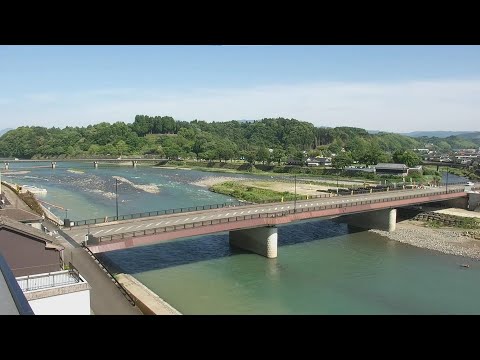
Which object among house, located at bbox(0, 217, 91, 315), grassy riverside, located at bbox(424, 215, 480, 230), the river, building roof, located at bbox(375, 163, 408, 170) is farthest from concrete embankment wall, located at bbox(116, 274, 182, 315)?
building roof, located at bbox(375, 163, 408, 170)

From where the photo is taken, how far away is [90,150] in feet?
468

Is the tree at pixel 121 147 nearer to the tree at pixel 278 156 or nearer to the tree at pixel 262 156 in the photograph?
the tree at pixel 262 156

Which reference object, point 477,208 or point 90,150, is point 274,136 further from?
point 477,208

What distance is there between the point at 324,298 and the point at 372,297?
113 inches

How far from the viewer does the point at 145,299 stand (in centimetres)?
2175

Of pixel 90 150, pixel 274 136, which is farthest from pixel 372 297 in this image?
pixel 274 136

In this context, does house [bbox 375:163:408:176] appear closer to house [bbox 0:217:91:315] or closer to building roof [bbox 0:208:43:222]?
building roof [bbox 0:208:43:222]

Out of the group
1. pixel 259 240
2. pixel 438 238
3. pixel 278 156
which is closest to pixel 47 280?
pixel 259 240

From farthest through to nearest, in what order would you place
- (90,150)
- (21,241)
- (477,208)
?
(90,150)
(477,208)
(21,241)

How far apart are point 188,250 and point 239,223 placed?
547cm

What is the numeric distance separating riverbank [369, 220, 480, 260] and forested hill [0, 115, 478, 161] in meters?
62.9

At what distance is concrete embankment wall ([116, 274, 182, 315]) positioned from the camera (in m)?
20.1

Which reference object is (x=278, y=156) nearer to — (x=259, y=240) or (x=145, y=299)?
(x=259, y=240)
